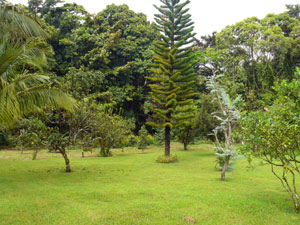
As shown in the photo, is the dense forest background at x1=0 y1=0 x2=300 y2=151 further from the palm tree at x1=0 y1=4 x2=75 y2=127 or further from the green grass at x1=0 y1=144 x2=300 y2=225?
the palm tree at x1=0 y1=4 x2=75 y2=127

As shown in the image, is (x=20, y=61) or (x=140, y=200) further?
(x=20, y=61)

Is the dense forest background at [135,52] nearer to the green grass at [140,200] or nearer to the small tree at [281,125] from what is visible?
the green grass at [140,200]

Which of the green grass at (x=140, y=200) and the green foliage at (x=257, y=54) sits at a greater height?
the green foliage at (x=257, y=54)

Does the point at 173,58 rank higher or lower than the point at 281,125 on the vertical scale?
higher

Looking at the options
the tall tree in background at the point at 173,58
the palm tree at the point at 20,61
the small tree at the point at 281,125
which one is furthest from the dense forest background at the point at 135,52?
the small tree at the point at 281,125

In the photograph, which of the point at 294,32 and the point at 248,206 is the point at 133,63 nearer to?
the point at 294,32

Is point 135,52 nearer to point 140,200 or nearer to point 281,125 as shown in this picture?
point 140,200

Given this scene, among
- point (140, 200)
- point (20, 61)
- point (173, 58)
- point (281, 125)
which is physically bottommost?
point (140, 200)

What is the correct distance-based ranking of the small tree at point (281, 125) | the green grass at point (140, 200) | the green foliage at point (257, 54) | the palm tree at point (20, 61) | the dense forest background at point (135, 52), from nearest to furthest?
1. the small tree at point (281, 125)
2. the green grass at point (140, 200)
3. the palm tree at point (20, 61)
4. the green foliage at point (257, 54)
5. the dense forest background at point (135, 52)

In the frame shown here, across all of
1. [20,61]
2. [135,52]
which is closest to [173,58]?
[20,61]

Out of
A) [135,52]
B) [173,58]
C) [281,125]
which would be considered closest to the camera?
[281,125]

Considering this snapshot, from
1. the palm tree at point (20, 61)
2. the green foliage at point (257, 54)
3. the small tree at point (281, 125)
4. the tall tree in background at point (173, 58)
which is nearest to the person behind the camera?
the small tree at point (281, 125)

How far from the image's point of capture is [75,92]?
31.2 ft

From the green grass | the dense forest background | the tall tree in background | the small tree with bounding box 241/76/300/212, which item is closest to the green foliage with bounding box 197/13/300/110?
the dense forest background
